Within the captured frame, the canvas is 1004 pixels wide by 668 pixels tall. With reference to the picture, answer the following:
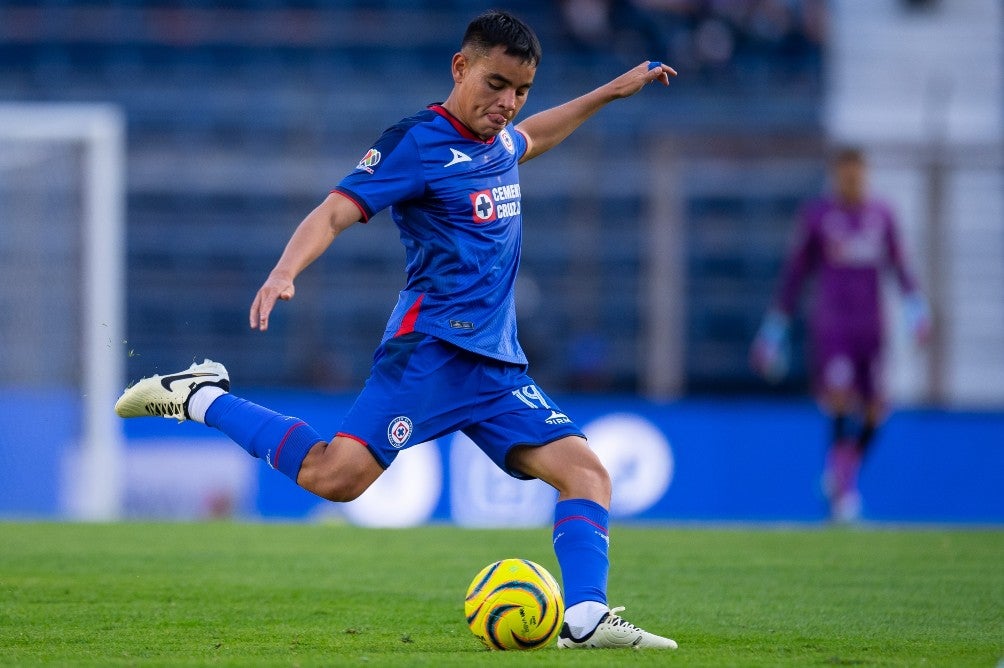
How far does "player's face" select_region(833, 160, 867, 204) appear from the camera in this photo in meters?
11.3

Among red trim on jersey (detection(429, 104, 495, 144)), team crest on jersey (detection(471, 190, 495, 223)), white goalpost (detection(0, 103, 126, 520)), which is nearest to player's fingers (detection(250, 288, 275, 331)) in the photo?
team crest on jersey (detection(471, 190, 495, 223))

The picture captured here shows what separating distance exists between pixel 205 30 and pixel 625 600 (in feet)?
52.2

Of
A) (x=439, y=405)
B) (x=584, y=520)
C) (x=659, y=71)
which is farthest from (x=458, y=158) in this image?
(x=584, y=520)

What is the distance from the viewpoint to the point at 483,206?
5.28 metres

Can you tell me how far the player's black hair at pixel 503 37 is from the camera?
514 centimetres

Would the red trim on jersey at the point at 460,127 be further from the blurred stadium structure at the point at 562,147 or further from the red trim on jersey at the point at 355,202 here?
the blurred stadium structure at the point at 562,147

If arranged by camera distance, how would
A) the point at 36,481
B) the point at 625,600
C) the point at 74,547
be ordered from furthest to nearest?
1. the point at 36,481
2. the point at 74,547
3. the point at 625,600

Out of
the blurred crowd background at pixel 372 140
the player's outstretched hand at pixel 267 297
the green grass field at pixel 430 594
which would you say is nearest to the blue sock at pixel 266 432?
the green grass field at pixel 430 594

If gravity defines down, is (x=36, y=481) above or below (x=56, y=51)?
below

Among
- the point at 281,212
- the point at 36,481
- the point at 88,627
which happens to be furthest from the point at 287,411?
the point at 88,627

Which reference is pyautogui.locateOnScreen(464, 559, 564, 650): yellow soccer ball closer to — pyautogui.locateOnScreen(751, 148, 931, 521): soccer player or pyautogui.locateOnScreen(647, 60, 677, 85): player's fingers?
pyautogui.locateOnScreen(647, 60, 677, 85): player's fingers

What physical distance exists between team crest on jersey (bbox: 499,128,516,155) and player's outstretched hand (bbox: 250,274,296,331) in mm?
1183

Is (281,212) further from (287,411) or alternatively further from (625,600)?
(625,600)

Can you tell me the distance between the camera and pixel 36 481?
1310 cm
